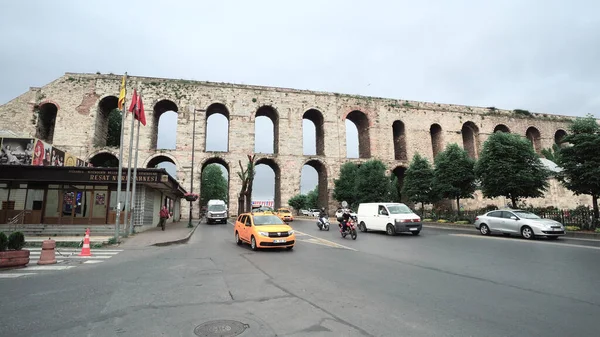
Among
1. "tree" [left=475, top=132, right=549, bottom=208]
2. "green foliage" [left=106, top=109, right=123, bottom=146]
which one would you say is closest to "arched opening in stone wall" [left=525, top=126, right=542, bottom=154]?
"tree" [left=475, top=132, right=549, bottom=208]

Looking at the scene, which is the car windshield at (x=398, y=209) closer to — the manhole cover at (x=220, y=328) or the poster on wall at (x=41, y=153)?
the manhole cover at (x=220, y=328)

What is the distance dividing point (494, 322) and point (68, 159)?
34.0m

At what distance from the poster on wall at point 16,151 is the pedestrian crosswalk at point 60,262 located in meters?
13.8

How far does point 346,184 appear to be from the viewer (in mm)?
37344

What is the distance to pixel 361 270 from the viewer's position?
7223mm

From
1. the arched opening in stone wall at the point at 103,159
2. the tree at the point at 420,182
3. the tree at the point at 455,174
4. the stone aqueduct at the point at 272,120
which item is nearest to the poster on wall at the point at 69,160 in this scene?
the stone aqueduct at the point at 272,120

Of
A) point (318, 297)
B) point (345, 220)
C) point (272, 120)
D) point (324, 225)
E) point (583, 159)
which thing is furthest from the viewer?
point (272, 120)

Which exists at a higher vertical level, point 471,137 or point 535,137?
point 535,137

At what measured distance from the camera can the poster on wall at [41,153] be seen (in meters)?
21.5

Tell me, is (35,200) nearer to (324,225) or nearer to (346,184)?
(324,225)

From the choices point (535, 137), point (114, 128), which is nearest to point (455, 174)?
point (535, 137)

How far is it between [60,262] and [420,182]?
3005 cm

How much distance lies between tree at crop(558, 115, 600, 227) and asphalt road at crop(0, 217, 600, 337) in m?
10.9

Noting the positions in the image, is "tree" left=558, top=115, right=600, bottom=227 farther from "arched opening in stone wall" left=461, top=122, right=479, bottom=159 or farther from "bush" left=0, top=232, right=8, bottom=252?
"arched opening in stone wall" left=461, top=122, right=479, bottom=159
